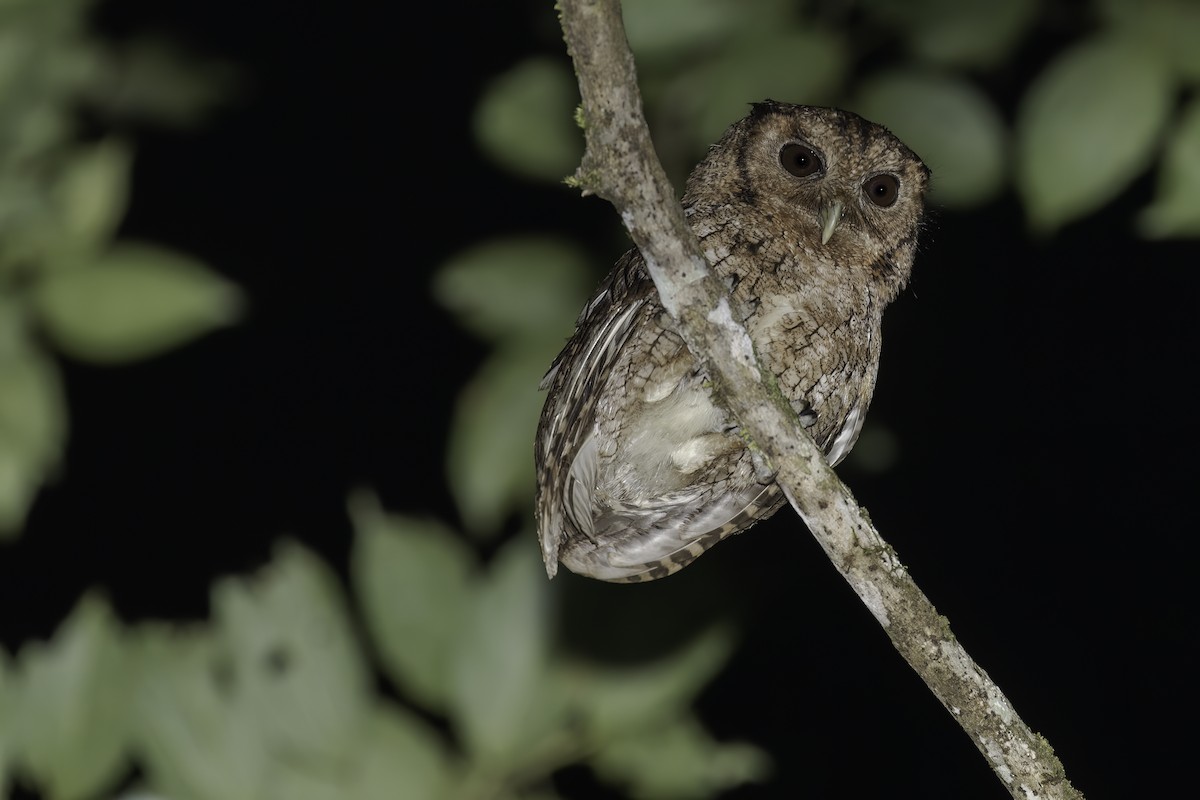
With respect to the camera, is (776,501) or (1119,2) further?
(776,501)

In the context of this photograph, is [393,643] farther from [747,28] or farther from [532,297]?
[747,28]

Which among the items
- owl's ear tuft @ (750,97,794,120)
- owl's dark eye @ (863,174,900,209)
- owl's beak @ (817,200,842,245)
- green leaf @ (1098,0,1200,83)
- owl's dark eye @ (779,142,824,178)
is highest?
owl's ear tuft @ (750,97,794,120)

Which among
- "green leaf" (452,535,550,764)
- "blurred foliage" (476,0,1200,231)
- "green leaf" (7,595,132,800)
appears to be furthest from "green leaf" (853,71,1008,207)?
"green leaf" (7,595,132,800)

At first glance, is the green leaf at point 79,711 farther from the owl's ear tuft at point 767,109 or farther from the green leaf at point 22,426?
the owl's ear tuft at point 767,109

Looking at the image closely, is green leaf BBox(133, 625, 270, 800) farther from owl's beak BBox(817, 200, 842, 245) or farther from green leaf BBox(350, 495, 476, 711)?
owl's beak BBox(817, 200, 842, 245)

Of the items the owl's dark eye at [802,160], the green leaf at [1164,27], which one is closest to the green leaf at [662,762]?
the owl's dark eye at [802,160]

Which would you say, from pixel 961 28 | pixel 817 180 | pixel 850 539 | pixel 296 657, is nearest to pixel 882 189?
pixel 817 180

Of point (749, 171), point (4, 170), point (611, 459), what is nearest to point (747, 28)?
point (749, 171)
